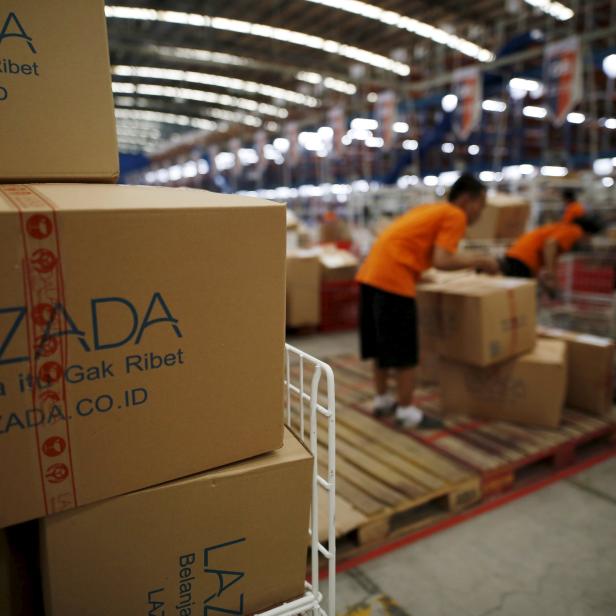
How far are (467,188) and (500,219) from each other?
2.53 metres

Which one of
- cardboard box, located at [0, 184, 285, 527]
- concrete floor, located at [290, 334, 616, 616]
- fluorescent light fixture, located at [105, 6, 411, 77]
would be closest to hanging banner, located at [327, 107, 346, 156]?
fluorescent light fixture, located at [105, 6, 411, 77]

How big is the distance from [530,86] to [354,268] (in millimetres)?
4607

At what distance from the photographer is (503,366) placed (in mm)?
3465

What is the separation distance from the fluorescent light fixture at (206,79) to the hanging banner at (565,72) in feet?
31.2

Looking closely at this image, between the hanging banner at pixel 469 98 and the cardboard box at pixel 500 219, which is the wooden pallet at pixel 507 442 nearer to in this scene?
the cardboard box at pixel 500 219

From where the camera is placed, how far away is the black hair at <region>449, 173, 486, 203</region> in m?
3.22

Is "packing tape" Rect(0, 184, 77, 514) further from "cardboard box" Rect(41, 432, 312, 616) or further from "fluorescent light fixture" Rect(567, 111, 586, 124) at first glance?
"fluorescent light fixture" Rect(567, 111, 586, 124)

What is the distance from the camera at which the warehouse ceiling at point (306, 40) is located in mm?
10148

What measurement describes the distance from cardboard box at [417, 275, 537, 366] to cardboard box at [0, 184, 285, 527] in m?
2.28

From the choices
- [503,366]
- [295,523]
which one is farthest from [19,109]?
[503,366]

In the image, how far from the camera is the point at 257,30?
10.9m

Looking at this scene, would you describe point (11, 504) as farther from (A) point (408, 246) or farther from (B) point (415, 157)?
(B) point (415, 157)

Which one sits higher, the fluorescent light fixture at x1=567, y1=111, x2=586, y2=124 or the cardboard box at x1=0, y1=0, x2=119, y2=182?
the fluorescent light fixture at x1=567, y1=111, x2=586, y2=124

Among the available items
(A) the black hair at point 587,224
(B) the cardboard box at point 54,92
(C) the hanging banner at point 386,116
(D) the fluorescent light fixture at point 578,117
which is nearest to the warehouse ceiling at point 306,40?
(C) the hanging banner at point 386,116
